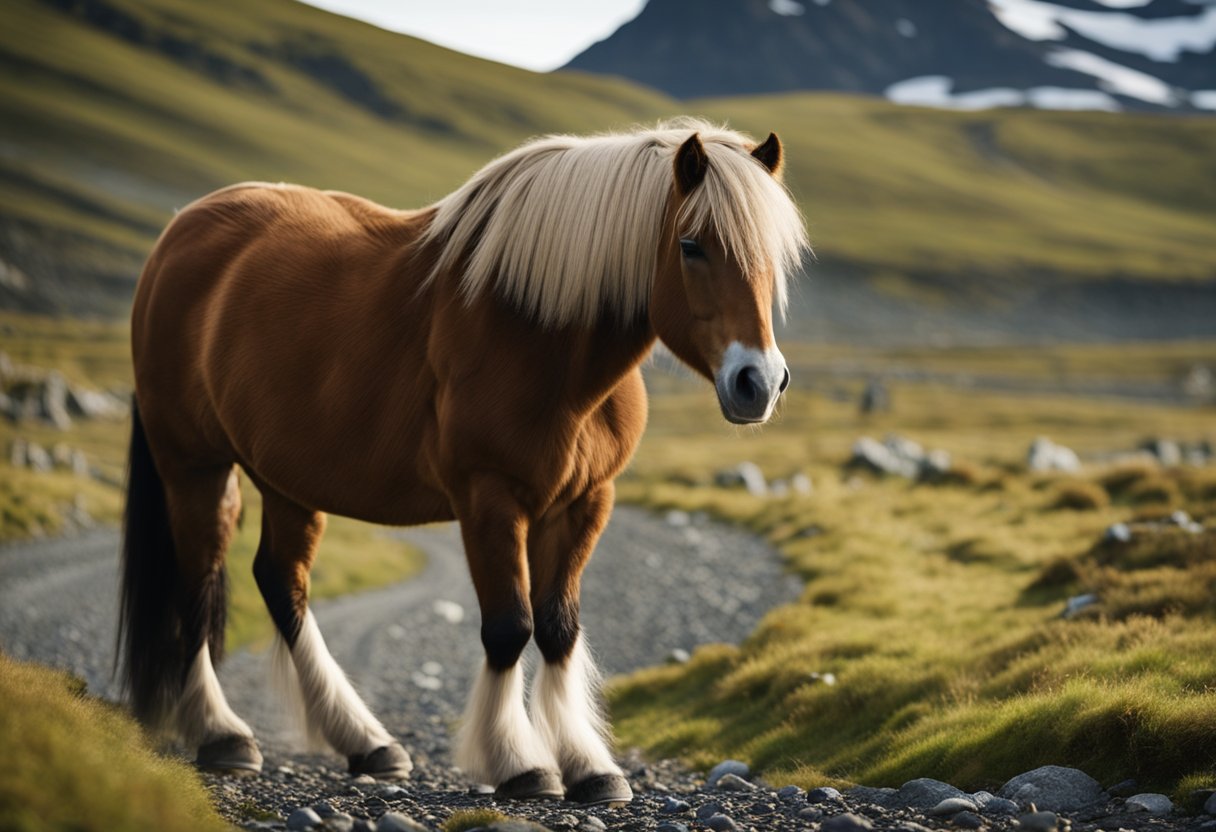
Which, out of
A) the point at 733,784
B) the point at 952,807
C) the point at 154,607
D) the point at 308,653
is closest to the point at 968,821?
the point at 952,807

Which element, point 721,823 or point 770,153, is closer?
point 721,823

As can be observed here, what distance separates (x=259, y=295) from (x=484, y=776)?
3699 millimetres

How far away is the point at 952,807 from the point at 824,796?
2.57 ft

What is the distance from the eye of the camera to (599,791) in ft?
21.9

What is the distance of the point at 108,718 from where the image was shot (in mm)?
6723

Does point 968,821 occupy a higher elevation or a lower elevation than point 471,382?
lower

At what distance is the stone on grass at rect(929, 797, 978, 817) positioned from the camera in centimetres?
571

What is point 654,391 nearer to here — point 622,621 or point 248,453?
point 622,621

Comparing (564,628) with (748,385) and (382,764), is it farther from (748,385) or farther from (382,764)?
(748,385)

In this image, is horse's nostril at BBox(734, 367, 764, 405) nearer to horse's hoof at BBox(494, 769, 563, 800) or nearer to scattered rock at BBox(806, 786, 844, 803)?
scattered rock at BBox(806, 786, 844, 803)

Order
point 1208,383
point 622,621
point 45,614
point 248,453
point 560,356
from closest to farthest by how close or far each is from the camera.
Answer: point 560,356
point 248,453
point 45,614
point 622,621
point 1208,383

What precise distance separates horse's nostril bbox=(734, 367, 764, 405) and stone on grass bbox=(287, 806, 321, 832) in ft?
9.42

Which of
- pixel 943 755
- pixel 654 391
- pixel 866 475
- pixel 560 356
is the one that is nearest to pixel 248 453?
pixel 560 356

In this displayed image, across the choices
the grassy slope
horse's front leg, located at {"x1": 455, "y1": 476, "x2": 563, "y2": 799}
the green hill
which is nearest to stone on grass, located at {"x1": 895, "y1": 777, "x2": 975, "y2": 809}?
the grassy slope
